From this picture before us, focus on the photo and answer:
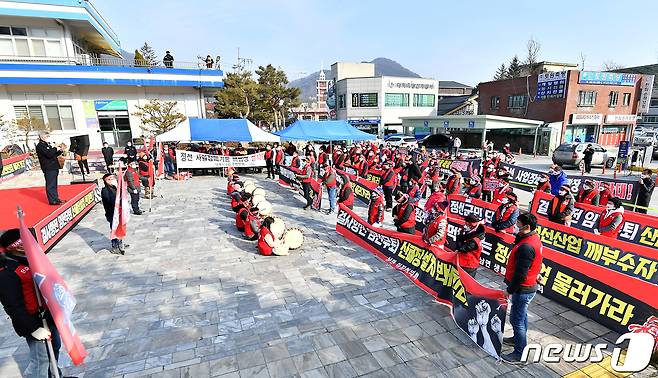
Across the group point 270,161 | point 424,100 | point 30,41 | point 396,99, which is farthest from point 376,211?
point 424,100

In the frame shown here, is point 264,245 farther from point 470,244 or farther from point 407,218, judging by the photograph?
point 470,244

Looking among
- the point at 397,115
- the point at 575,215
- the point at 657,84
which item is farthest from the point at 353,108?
the point at 657,84

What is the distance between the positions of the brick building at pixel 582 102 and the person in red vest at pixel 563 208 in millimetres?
28059

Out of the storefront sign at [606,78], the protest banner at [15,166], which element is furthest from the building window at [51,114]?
the storefront sign at [606,78]

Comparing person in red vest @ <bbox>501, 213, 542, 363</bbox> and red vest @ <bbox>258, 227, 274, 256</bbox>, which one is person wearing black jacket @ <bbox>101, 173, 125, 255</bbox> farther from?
person in red vest @ <bbox>501, 213, 542, 363</bbox>

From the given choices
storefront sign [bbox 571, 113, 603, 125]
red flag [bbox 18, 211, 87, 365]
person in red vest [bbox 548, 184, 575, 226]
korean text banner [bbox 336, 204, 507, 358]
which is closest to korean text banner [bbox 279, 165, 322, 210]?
korean text banner [bbox 336, 204, 507, 358]

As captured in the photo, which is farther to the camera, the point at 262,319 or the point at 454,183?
the point at 454,183

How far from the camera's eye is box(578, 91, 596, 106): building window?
103 feet

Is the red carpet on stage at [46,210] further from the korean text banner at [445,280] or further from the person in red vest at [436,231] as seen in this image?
the person in red vest at [436,231]

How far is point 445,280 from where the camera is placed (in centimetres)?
604

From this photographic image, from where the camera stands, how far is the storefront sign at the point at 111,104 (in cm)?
2695

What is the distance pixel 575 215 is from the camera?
913 cm

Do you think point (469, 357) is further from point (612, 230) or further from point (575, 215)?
point (575, 215)
